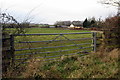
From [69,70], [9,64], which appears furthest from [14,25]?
[69,70]

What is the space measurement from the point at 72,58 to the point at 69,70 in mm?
1946

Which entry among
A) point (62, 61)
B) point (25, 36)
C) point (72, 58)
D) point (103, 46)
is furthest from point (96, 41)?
point (25, 36)

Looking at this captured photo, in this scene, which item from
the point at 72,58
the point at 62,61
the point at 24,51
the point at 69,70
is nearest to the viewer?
the point at 69,70

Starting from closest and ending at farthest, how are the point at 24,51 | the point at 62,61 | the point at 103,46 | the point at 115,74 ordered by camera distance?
the point at 115,74, the point at 24,51, the point at 62,61, the point at 103,46

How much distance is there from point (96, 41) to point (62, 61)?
397 centimetres

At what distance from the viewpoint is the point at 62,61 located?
7.46 meters

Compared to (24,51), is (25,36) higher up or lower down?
higher up

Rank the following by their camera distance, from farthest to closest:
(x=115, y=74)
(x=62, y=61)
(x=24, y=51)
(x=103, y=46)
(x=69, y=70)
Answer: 1. (x=103, y=46)
2. (x=62, y=61)
3. (x=24, y=51)
4. (x=69, y=70)
5. (x=115, y=74)

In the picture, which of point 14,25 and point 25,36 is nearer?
point 14,25

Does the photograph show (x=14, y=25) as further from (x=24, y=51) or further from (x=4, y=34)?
(x=24, y=51)

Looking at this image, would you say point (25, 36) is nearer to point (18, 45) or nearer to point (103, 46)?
point (18, 45)

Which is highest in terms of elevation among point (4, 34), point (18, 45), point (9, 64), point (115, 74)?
point (4, 34)

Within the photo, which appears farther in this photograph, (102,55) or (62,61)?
(102,55)

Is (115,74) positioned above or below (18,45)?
below
